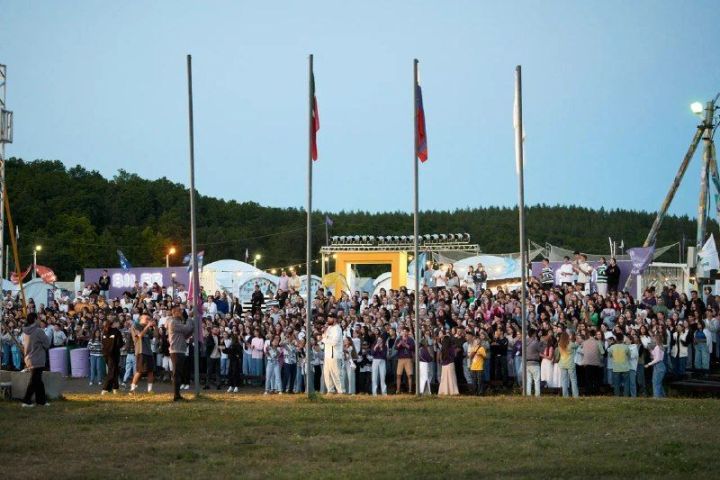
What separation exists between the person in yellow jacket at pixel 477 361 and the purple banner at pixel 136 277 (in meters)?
21.0

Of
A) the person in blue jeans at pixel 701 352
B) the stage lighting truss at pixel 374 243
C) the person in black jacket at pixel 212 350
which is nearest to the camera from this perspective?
the person in blue jeans at pixel 701 352

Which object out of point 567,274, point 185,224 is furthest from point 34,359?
point 185,224

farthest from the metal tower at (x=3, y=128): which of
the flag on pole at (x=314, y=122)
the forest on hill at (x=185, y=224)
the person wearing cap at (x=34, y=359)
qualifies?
the forest on hill at (x=185, y=224)

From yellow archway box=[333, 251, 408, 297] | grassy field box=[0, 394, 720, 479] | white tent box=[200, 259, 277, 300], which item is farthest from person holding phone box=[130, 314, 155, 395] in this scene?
white tent box=[200, 259, 277, 300]

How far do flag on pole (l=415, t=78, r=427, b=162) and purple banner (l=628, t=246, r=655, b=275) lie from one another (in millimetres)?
11446

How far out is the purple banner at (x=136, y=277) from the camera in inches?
1825

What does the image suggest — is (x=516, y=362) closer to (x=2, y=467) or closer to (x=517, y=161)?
(x=517, y=161)

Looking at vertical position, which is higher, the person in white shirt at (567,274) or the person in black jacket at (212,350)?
the person in white shirt at (567,274)

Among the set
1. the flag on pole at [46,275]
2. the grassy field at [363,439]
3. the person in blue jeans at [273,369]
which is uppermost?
the flag on pole at [46,275]

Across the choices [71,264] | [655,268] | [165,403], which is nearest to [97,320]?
[165,403]

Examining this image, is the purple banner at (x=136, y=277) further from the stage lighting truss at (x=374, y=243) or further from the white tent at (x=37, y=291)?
the white tent at (x=37, y=291)

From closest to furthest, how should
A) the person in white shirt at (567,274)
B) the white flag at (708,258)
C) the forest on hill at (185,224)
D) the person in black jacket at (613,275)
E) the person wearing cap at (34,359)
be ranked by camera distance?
the person wearing cap at (34,359) < the person in black jacket at (613,275) < the person in white shirt at (567,274) < the white flag at (708,258) < the forest on hill at (185,224)

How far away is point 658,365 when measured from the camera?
26.0m

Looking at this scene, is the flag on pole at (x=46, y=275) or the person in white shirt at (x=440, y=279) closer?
the person in white shirt at (x=440, y=279)
